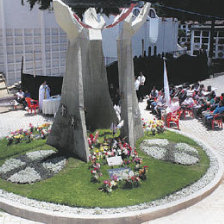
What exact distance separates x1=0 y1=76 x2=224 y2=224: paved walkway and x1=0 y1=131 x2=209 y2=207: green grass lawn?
2.12ft

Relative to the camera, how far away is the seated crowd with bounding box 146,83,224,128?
13.7 meters

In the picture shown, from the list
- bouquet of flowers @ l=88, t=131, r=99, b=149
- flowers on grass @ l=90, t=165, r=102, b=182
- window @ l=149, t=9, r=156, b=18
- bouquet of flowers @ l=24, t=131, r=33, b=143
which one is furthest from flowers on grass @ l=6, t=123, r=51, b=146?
window @ l=149, t=9, r=156, b=18

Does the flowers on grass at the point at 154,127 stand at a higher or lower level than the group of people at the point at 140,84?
lower

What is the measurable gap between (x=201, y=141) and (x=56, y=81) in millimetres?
7938

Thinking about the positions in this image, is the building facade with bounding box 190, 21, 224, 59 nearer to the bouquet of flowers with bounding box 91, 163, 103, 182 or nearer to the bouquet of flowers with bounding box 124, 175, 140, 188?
the bouquet of flowers with bounding box 91, 163, 103, 182

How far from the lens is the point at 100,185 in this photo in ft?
27.5

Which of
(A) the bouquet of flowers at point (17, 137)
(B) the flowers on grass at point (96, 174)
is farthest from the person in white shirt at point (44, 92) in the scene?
(B) the flowers on grass at point (96, 174)

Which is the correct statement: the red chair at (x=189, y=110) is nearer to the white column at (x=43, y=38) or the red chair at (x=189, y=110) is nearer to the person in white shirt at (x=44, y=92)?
the person in white shirt at (x=44, y=92)

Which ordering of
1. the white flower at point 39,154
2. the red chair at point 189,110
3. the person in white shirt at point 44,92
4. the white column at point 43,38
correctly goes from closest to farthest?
the white flower at point 39,154
the red chair at point 189,110
the person in white shirt at point 44,92
the white column at point 43,38

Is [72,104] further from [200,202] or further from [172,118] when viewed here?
[172,118]

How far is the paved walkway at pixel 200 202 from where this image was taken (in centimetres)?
732

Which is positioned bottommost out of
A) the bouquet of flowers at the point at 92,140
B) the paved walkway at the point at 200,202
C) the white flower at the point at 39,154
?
the paved walkway at the point at 200,202

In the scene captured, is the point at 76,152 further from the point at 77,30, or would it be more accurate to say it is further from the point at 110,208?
the point at 77,30

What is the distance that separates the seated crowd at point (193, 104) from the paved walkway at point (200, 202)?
1.54ft
